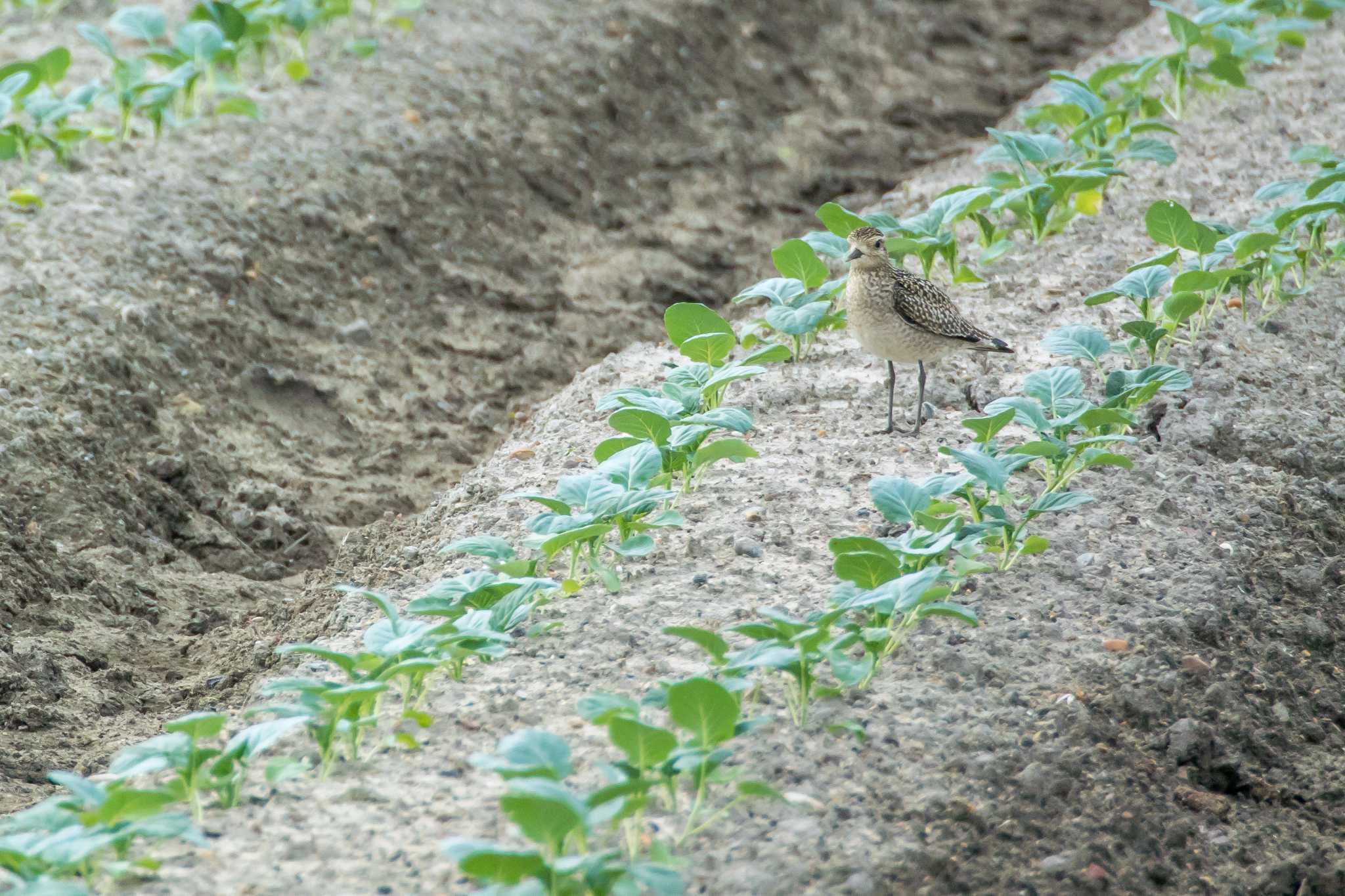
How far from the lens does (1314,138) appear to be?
6520mm

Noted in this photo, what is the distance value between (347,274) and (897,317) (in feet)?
10.3

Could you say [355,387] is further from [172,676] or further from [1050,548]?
[1050,548]

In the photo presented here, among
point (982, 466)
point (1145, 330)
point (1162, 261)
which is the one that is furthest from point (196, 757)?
point (1162, 261)

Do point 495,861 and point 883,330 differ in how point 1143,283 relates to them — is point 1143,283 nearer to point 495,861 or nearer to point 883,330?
point 883,330

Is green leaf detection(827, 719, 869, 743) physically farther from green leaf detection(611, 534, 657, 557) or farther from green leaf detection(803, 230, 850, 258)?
green leaf detection(803, 230, 850, 258)

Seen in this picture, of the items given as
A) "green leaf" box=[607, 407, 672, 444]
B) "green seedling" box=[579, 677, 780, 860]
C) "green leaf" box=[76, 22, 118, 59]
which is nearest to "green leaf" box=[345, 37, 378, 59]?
"green leaf" box=[76, 22, 118, 59]

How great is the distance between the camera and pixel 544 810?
2594mm

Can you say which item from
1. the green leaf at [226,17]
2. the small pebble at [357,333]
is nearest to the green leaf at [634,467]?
the small pebble at [357,333]

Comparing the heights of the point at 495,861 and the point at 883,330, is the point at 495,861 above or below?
below

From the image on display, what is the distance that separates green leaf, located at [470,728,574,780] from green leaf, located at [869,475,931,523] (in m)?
1.26

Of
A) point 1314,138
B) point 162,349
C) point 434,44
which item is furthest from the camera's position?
point 434,44

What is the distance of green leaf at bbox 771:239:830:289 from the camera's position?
518 centimetres

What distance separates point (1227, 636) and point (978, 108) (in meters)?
5.80

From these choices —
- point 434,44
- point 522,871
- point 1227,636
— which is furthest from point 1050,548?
point 434,44
